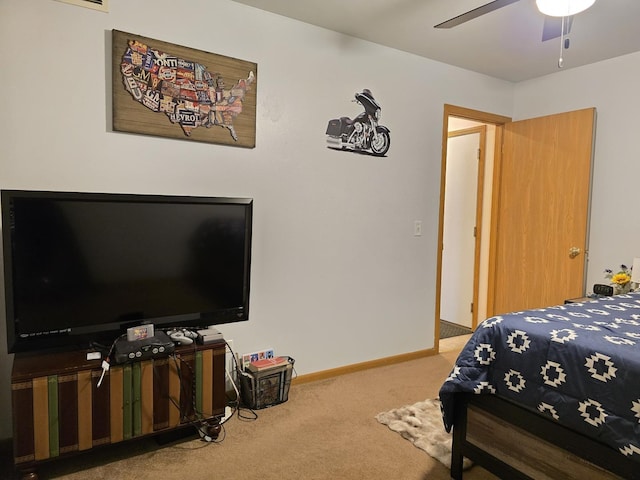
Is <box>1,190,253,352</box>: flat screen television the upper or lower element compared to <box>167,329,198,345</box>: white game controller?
upper

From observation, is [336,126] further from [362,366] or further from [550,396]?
[550,396]

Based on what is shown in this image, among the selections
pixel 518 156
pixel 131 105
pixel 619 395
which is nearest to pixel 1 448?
pixel 131 105

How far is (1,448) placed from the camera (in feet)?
7.13

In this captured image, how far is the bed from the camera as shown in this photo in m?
1.50

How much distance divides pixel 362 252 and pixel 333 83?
1262 mm

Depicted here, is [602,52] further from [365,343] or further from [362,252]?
[365,343]

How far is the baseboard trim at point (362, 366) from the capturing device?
3.14 metres

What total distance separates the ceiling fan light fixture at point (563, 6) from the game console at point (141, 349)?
7.54 feet

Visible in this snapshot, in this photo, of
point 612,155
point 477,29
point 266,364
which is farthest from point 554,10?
point 266,364

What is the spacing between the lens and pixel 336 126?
3.14 meters

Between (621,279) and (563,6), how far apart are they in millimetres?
2201

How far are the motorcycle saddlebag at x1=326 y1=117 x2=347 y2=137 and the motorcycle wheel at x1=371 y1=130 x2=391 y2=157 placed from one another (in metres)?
0.28

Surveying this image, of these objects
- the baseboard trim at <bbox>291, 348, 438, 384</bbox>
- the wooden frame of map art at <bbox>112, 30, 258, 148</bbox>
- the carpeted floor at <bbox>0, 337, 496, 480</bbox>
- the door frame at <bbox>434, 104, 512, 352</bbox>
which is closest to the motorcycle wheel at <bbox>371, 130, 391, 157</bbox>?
the door frame at <bbox>434, 104, 512, 352</bbox>

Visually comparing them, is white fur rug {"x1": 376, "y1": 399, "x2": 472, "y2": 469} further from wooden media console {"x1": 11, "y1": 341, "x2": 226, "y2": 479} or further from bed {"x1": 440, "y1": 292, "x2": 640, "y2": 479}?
wooden media console {"x1": 11, "y1": 341, "x2": 226, "y2": 479}
